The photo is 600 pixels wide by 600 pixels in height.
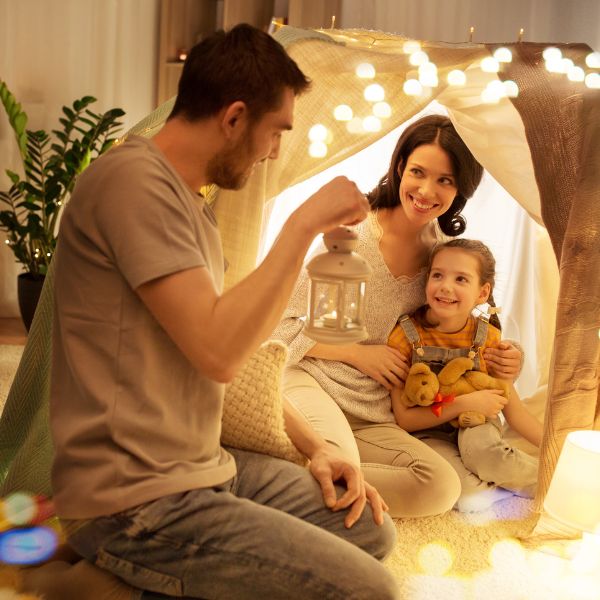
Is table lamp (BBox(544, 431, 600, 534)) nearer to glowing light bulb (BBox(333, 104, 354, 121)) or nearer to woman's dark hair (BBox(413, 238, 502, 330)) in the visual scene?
woman's dark hair (BBox(413, 238, 502, 330))

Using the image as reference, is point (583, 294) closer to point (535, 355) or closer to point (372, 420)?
point (372, 420)

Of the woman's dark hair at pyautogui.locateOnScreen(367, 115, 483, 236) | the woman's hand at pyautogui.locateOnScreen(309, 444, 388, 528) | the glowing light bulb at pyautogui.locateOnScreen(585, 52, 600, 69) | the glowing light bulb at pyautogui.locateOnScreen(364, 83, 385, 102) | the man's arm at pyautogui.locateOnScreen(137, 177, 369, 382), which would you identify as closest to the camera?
the man's arm at pyautogui.locateOnScreen(137, 177, 369, 382)

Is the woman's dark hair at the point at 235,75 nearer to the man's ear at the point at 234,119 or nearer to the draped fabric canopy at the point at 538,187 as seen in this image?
the man's ear at the point at 234,119

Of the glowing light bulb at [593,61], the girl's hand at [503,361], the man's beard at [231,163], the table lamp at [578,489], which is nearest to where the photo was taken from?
the man's beard at [231,163]

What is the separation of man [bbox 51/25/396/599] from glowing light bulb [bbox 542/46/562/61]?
0.86m

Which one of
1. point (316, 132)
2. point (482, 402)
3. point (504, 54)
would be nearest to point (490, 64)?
point (504, 54)

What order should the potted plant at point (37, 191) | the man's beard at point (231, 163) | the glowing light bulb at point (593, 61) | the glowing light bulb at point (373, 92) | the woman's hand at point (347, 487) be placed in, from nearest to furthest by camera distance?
the man's beard at point (231, 163)
the woman's hand at point (347, 487)
the glowing light bulb at point (593, 61)
the glowing light bulb at point (373, 92)
the potted plant at point (37, 191)

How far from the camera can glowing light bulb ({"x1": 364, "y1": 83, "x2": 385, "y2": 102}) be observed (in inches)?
76.8

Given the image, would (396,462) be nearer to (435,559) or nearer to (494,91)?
(435,559)

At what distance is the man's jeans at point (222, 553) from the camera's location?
1.17m

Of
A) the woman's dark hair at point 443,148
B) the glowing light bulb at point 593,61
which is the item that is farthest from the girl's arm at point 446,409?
the glowing light bulb at point 593,61

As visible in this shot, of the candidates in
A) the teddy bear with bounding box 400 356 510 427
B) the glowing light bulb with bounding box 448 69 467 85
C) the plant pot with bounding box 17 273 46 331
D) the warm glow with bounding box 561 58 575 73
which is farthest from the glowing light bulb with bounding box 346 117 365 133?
the plant pot with bounding box 17 273 46 331

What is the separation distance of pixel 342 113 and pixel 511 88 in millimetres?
391

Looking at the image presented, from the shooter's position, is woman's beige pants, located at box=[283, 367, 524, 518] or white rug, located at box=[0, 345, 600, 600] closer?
white rug, located at box=[0, 345, 600, 600]
